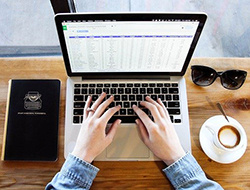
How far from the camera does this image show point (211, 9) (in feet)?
5.29

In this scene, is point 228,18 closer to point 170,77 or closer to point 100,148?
point 170,77

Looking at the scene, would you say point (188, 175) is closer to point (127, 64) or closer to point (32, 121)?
point (127, 64)

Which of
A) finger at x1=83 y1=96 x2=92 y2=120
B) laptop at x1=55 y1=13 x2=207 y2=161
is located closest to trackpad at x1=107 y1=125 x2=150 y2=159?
laptop at x1=55 y1=13 x2=207 y2=161

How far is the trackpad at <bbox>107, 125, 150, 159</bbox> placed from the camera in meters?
0.78

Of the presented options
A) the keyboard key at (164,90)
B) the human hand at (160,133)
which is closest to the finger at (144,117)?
the human hand at (160,133)

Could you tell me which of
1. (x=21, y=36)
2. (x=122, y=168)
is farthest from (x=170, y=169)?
(x=21, y=36)

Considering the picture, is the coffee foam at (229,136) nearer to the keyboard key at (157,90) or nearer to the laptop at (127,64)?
the laptop at (127,64)

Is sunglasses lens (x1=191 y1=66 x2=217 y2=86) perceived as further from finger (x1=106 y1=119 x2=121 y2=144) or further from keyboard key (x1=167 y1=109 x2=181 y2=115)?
finger (x1=106 y1=119 x2=121 y2=144)

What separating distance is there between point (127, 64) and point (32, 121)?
1.15 ft

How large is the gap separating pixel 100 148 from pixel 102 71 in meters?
0.24

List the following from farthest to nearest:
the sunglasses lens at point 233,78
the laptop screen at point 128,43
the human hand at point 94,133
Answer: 1. the sunglasses lens at point 233,78
2. the human hand at point 94,133
3. the laptop screen at point 128,43

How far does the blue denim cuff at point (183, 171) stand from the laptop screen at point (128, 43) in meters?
0.29

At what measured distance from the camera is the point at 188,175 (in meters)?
0.71

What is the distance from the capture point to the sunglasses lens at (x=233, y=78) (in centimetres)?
84
